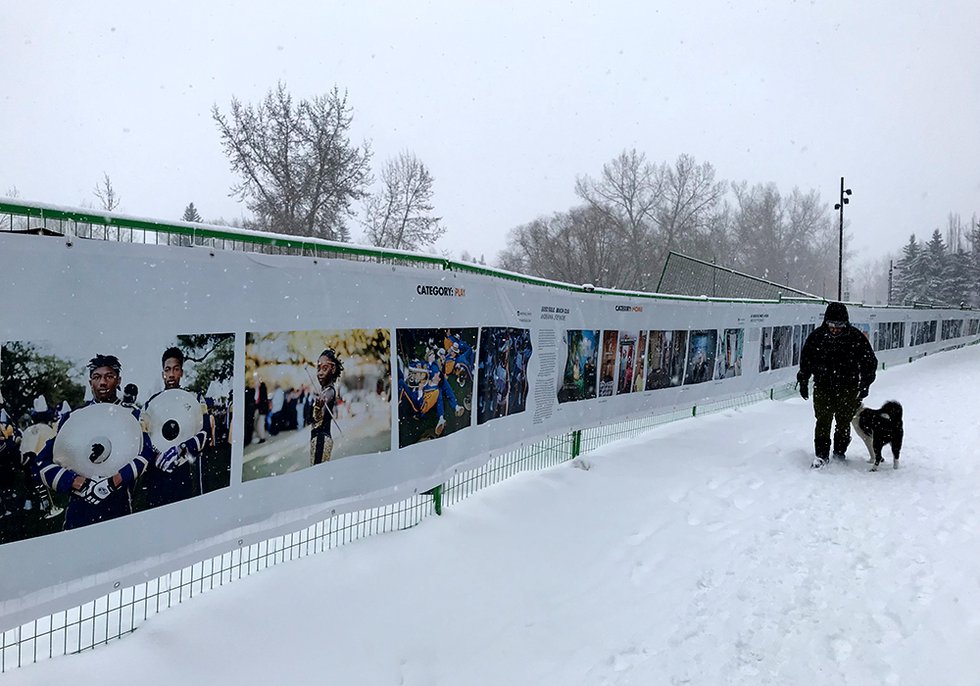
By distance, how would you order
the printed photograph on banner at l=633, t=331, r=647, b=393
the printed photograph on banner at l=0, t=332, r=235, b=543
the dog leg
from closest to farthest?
the printed photograph on banner at l=0, t=332, r=235, b=543 < the dog leg < the printed photograph on banner at l=633, t=331, r=647, b=393

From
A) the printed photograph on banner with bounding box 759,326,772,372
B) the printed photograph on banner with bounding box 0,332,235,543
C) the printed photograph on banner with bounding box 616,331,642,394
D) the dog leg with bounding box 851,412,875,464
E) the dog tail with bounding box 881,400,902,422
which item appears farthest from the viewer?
the printed photograph on banner with bounding box 759,326,772,372

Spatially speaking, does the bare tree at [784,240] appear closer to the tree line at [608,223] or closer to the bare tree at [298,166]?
→ the tree line at [608,223]

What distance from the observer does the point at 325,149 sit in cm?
4025

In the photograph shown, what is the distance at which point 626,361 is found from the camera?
8.24m

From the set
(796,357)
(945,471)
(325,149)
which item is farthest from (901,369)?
(325,149)

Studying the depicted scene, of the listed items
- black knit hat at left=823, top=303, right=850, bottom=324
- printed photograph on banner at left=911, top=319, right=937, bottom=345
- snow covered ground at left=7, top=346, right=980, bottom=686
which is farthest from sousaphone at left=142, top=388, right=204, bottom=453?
printed photograph on banner at left=911, top=319, right=937, bottom=345

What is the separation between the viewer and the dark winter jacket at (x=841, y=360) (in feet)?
24.9

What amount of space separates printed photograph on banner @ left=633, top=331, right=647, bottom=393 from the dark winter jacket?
6.23ft

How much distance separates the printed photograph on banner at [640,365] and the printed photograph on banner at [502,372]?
8.89 ft

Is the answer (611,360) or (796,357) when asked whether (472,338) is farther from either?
(796,357)

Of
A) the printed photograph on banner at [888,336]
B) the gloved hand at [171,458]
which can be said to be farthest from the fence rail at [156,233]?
the printed photograph on banner at [888,336]

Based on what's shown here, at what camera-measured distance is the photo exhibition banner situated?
8.67 ft

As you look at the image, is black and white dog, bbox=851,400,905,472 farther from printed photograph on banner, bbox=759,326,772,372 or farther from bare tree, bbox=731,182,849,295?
bare tree, bbox=731,182,849,295

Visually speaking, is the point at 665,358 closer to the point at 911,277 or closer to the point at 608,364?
the point at 608,364
